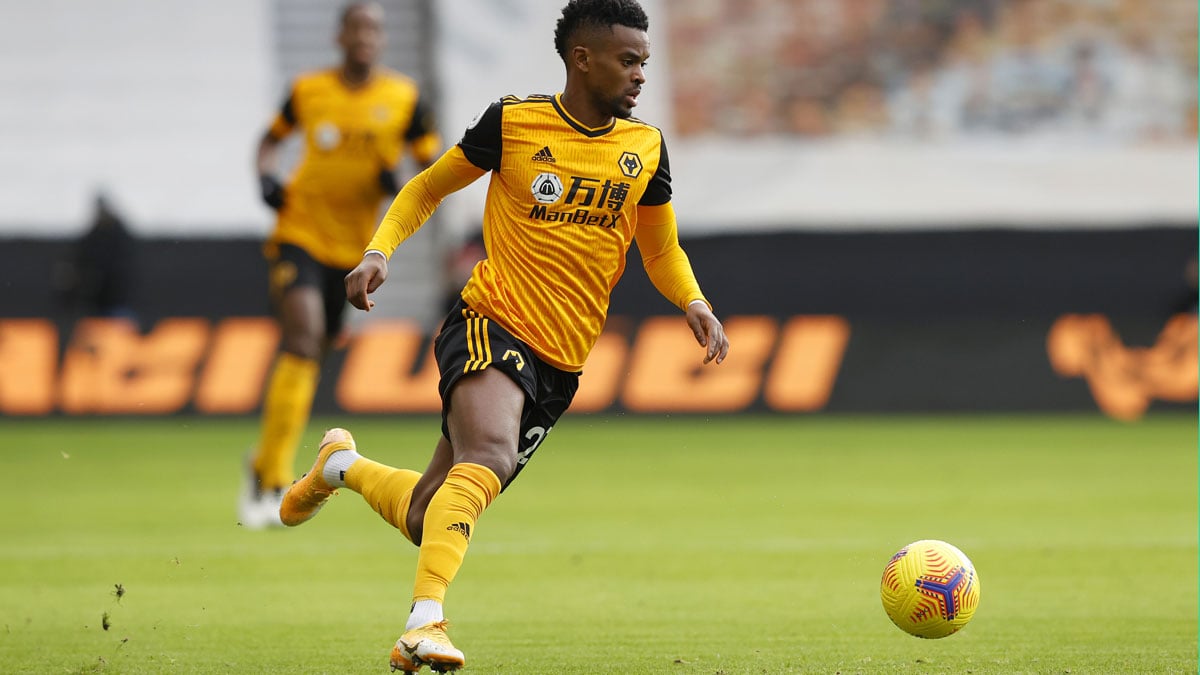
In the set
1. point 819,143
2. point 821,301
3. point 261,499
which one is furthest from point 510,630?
point 819,143

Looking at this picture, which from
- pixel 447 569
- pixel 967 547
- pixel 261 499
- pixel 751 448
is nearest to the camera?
pixel 447 569

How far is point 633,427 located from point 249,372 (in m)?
3.75

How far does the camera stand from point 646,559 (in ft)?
27.9

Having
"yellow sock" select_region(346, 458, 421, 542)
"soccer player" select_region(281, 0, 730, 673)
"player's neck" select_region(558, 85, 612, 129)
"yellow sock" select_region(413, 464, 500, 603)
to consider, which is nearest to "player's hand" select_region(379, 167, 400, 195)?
"yellow sock" select_region(346, 458, 421, 542)

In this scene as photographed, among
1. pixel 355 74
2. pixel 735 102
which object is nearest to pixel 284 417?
pixel 355 74

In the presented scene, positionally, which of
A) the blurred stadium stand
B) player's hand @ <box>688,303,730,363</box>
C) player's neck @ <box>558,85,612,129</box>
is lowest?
the blurred stadium stand

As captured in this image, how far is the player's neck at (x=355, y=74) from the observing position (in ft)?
32.6

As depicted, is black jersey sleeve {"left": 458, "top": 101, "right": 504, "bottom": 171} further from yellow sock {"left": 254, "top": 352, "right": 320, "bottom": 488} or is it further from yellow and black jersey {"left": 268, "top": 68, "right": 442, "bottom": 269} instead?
yellow and black jersey {"left": 268, "top": 68, "right": 442, "bottom": 269}

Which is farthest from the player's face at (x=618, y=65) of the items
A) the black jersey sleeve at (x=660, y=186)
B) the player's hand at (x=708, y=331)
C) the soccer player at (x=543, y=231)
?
the player's hand at (x=708, y=331)

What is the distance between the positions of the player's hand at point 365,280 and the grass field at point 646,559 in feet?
4.03

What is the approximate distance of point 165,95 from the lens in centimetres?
2273

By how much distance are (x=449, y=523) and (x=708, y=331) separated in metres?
1.14

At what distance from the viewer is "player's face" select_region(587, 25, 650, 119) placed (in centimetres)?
569

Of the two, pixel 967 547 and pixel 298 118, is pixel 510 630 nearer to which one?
pixel 967 547
